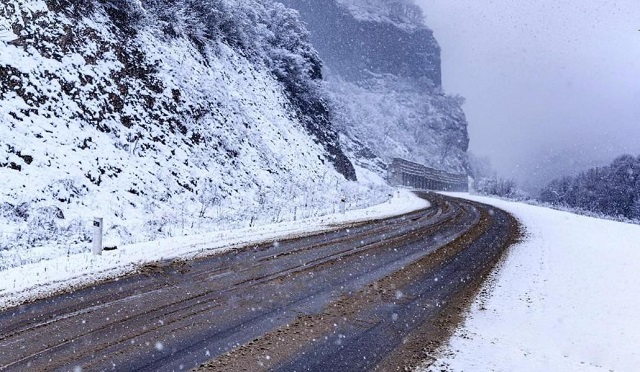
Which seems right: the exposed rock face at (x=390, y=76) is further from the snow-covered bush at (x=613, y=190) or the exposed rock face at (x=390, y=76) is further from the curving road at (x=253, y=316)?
the curving road at (x=253, y=316)

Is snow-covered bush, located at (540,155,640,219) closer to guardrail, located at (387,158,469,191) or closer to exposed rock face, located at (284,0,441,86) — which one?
guardrail, located at (387,158,469,191)

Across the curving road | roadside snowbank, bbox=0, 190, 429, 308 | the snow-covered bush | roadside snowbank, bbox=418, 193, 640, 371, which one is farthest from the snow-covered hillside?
the snow-covered bush

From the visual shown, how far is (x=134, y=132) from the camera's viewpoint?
14219mm

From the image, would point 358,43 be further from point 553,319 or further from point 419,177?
→ point 553,319

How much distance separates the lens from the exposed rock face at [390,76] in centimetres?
8519

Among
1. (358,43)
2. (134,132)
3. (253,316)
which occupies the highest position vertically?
(358,43)

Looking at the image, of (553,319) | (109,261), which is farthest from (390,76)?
(553,319)

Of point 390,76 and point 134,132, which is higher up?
point 390,76

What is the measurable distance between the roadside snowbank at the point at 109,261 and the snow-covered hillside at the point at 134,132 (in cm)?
71

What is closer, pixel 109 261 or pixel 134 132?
pixel 109 261

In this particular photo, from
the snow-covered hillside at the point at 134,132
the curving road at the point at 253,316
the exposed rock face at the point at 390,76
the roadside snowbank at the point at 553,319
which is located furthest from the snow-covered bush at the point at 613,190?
the curving road at the point at 253,316

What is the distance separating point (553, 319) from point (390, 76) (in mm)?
116557

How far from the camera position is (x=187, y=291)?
562 centimetres

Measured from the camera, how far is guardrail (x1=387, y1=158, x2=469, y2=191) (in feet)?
193
